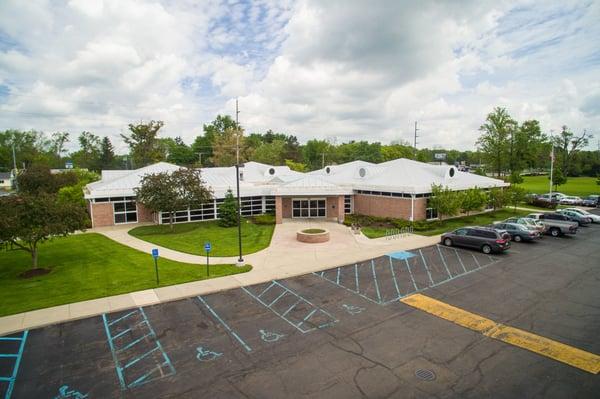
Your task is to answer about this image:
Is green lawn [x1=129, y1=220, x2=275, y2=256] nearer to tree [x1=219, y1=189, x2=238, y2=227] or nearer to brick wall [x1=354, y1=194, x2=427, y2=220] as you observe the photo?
Result: tree [x1=219, y1=189, x2=238, y2=227]

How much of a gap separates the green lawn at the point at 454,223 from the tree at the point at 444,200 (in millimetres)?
1424

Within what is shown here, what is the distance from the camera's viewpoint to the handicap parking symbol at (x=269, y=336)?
37.3 feet

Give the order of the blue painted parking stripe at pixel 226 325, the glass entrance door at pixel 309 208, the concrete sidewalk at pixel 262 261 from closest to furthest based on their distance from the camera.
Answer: the blue painted parking stripe at pixel 226 325 → the concrete sidewalk at pixel 262 261 → the glass entrance door at pixel 309 208

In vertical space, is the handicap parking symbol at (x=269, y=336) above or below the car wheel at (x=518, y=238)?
below

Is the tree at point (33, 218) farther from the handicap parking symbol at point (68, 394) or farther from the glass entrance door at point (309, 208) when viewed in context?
the glass entrance door at point (309, 208)

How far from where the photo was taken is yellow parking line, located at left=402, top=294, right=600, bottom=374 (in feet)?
32.9

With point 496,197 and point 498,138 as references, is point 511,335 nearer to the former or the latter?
point 496,197

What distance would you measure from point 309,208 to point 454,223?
14767 mm

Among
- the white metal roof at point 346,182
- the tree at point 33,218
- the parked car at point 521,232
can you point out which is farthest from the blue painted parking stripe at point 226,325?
the parked car at point 521,232

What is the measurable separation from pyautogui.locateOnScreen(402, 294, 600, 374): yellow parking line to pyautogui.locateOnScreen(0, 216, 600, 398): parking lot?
1.02ft

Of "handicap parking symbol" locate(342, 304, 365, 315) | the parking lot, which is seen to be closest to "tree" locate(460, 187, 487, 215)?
the parking lot

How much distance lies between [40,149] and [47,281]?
334 ft

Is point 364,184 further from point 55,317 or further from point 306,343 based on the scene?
point 55,317

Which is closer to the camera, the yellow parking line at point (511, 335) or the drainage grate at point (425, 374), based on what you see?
the drainage grate at point (425, 374)
